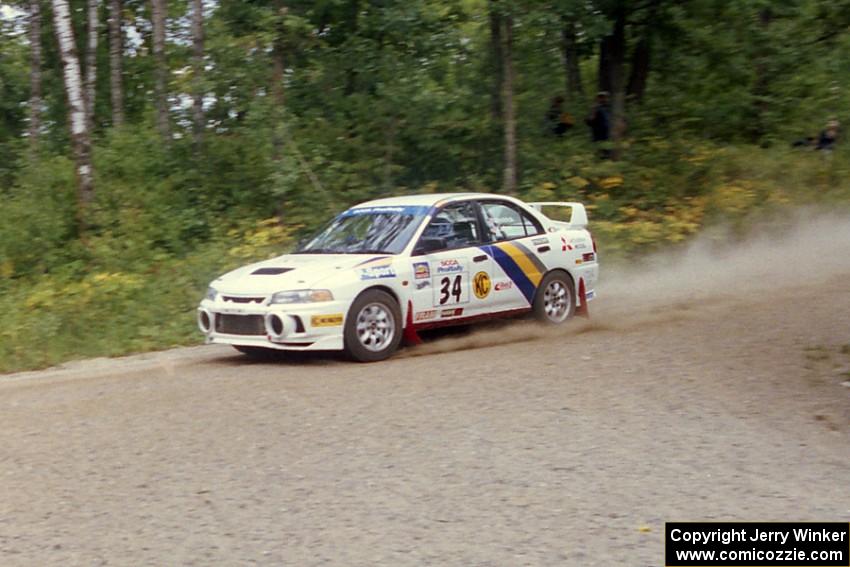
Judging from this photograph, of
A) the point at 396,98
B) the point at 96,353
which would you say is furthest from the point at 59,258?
the point at 396,98

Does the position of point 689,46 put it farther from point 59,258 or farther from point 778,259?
point 59,258

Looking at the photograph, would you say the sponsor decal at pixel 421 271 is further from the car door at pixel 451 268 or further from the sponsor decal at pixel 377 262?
the sponsor decal at pixel 377 262

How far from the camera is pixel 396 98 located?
66.9ft

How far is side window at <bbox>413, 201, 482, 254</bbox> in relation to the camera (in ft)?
37.1

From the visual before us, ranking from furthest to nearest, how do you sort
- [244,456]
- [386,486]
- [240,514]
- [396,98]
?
1. [396,98]
2. [244,456]
3. [386,486]
4. [240,514]

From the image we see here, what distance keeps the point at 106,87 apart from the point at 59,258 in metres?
12.9

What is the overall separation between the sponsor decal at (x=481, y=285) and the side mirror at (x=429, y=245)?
20.9 inches

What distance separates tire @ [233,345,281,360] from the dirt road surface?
21 centimetres

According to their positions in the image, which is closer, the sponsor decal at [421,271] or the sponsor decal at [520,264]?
the sponsor decal at [421,271]

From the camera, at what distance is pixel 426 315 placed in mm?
11156

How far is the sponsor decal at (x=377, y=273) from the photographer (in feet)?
34.6

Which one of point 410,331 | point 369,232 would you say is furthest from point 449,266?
point 369,232

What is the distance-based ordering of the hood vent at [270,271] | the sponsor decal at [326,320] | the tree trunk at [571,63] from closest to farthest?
the sponsor decal at [326,320], the hood vent at [270,271], the tree trunk at [571,63]

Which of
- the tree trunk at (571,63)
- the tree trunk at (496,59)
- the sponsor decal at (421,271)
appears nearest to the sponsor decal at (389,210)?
the sponsor decal at (421,271)
